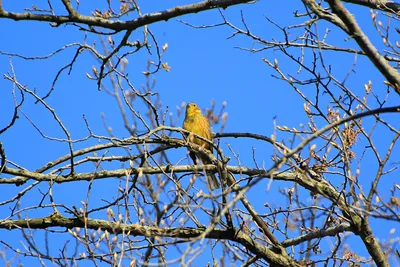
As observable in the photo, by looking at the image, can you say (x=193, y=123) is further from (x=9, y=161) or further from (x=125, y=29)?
(x=125, y=29)

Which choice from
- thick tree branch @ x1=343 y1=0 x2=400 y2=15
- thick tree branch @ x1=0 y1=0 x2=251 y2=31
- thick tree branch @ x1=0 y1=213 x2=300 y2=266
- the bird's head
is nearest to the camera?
thick tree branch @ x1=0 y1=0 x2=251 y2=31

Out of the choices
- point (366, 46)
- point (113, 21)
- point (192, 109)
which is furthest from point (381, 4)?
point (192, 109)

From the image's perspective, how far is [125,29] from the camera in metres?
3.81

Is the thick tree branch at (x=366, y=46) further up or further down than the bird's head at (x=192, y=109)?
further down

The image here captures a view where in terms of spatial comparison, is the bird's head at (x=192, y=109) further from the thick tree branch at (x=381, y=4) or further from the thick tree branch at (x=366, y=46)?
the thick tree branch at (x=366, y=46)

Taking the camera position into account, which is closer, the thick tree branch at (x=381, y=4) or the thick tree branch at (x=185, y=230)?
the thick tree branch at (x=381, y=4)

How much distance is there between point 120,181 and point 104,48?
129cm

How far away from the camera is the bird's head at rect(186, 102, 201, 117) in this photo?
8808 millimetres

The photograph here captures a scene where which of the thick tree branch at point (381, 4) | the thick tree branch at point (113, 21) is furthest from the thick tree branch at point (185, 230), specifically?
the thick tree branch at point (381, 4)

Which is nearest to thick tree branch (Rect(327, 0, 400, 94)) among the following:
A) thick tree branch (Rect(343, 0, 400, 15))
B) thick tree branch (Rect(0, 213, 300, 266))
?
thick tree branch (Rect(343, 0, 400, 15))

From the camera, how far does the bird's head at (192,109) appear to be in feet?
28.9

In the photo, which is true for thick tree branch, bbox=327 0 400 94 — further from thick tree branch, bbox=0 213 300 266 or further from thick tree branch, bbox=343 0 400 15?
thick tree branch, bbox=0 213 300 266

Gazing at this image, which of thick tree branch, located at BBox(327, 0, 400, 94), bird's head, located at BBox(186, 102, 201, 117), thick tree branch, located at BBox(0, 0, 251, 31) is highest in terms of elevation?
bird's head, located at BBox(186, 102, 201, 117)

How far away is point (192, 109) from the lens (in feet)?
29.2
